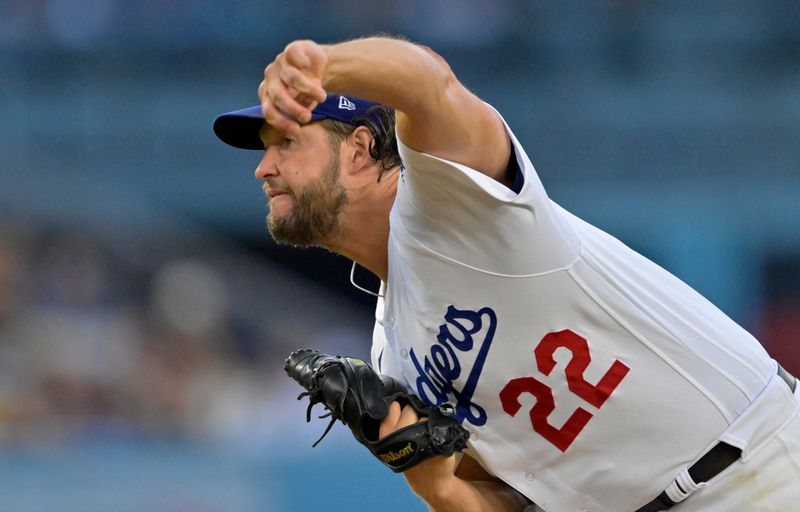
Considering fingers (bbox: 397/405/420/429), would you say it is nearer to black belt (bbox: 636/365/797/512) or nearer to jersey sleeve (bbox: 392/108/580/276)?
jersey sleeve (bbox: 392/108/580/276)

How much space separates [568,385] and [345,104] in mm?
832

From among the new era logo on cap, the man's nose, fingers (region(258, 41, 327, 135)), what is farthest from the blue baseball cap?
fingers (region(258, 41, 327, 135))

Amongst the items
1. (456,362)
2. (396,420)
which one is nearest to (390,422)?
(396,420)

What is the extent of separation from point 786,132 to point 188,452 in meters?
4.28

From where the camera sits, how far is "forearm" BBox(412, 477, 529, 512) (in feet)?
7.96

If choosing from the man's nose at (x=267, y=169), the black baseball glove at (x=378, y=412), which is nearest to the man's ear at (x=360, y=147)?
the man's nose at (x=267, y=169)

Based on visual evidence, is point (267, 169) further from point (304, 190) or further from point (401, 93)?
point (401, 93)

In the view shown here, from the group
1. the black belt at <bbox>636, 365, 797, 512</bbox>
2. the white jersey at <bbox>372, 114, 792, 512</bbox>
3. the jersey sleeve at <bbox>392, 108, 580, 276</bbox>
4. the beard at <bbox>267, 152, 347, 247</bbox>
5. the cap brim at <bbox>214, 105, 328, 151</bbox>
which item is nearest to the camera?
the jersey sleeve at <bbox>392, 108, 580, 276</bbox>

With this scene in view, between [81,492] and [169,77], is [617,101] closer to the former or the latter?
[169,77]

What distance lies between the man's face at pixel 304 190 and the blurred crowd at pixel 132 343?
10.1ft

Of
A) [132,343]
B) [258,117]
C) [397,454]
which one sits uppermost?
[258,117]

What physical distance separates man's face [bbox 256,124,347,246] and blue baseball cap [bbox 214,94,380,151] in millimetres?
67

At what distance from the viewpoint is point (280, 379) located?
586 cm

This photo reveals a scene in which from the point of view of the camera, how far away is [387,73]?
1695 millimetres
